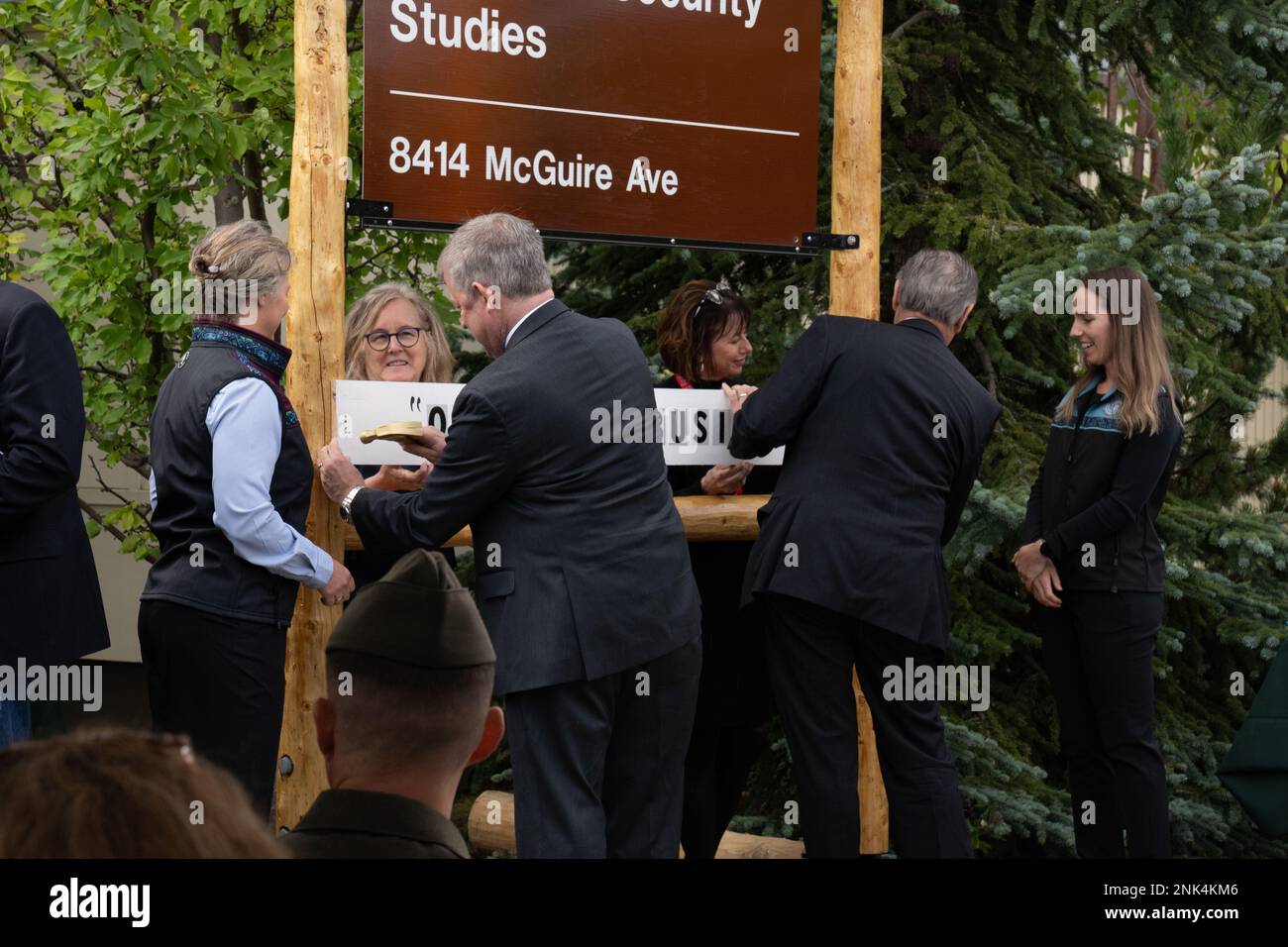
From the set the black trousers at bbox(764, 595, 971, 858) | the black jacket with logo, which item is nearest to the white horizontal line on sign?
the black jacket with logo

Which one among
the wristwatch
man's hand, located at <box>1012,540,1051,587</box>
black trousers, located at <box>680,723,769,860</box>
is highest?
the wristwatch

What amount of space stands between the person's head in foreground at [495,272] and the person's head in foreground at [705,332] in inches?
48.1

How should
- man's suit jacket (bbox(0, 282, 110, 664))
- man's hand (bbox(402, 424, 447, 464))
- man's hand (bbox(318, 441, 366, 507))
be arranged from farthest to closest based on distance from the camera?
man's hand (bbox(318, 441, 366, 507))
man's hand (bbox(402, 424, 447, 464))
man's suit jacket (bbox(0, 282, 110, 664))

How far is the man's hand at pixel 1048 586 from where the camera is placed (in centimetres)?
531

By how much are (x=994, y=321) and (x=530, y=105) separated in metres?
3.23

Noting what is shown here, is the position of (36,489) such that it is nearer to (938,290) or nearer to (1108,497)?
(938,290)

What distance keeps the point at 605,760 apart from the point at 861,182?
8.50ft

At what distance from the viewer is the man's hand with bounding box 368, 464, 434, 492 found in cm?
463

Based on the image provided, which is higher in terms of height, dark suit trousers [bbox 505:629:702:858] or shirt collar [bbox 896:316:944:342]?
shirt collar [bbox 896:316:944:342]

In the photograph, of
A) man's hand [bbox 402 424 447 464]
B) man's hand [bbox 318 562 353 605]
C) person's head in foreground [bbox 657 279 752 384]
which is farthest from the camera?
person's head in foreground [bbox 657 279 752 384]

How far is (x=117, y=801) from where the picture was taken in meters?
1.18

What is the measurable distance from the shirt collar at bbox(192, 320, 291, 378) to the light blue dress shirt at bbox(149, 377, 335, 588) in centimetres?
10

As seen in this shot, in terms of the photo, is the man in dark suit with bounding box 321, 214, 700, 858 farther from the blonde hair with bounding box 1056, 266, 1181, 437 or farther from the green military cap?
the blonde hair with bounding box 1056, 266, 1181, 437
